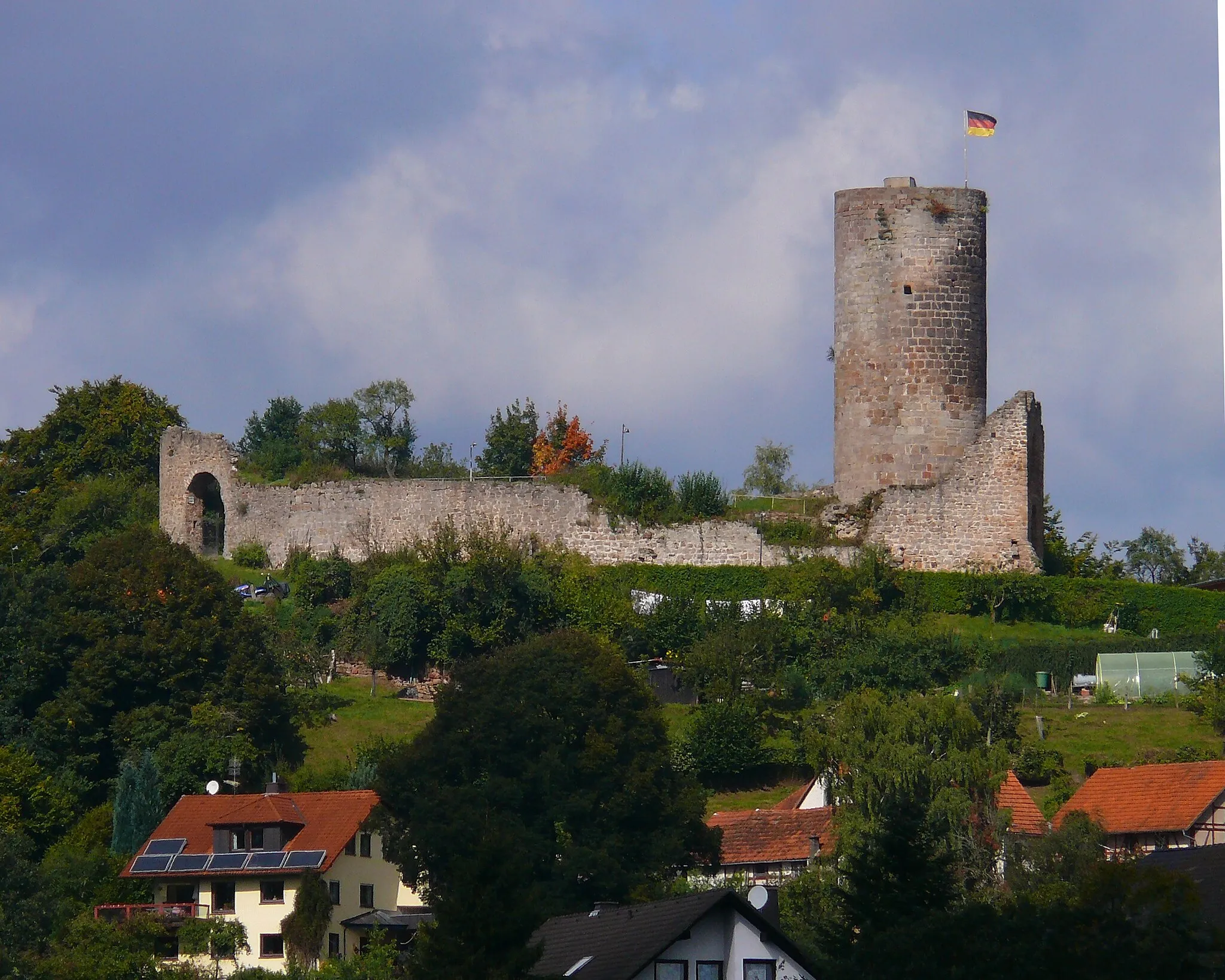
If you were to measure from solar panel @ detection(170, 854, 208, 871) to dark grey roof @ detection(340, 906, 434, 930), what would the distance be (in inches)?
89.7

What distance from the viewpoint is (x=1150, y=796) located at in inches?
1693

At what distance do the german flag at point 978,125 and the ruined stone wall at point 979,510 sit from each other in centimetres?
499

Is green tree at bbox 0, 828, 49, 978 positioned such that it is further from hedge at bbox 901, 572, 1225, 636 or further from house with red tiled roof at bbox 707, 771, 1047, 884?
hedge at bbox 901, 572, 1225, 636

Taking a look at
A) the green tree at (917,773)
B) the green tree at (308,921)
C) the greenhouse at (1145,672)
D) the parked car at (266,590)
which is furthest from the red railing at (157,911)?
the greenhouse at (1145,672)

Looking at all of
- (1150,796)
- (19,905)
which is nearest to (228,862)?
(19,905)

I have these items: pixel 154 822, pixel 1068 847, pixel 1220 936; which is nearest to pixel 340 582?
pixel 154 822

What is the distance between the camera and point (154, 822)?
44781mm

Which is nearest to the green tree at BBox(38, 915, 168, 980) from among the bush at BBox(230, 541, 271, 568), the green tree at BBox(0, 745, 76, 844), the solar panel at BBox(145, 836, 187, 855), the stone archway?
the solar panel at BBox(145, 836, 187, 855)

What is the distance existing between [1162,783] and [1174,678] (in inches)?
267

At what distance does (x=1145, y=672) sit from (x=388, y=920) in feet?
50.2

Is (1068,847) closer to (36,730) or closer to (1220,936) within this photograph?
(1220,936)

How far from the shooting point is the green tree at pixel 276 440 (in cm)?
5803

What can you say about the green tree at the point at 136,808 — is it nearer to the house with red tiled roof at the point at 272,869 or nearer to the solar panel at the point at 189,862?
the house with red tiled roof at the point at 272,869

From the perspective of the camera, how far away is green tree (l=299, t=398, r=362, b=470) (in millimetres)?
62281
